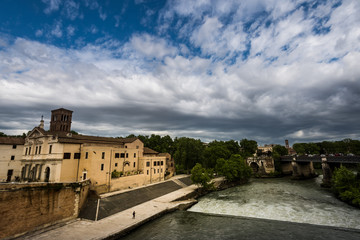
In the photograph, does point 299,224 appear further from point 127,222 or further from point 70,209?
point 70,209

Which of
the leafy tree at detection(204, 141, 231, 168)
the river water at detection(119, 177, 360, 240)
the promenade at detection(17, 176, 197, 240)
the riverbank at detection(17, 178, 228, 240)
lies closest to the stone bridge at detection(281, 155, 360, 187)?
the river water at detection(119, 177, 360, 240)

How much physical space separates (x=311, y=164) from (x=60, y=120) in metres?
94.3

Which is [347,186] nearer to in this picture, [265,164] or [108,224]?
[108,224]

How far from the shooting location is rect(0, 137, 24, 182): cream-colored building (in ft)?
134

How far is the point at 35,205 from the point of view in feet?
73.8

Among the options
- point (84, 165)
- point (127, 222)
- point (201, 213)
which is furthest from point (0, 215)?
point (201, 213)

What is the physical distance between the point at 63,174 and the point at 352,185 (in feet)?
189

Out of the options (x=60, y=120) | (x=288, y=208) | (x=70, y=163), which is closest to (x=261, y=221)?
(x=288, y=208)

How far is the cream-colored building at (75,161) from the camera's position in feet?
113

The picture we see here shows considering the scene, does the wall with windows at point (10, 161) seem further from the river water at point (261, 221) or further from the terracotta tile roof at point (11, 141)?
the river water at point (261, 221)

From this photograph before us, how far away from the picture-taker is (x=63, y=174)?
33875 mm

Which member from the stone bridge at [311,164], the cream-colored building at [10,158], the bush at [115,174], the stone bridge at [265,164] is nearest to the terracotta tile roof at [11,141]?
the cream-colored building at [10,158]

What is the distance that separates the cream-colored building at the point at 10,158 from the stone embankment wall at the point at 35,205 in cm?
2476

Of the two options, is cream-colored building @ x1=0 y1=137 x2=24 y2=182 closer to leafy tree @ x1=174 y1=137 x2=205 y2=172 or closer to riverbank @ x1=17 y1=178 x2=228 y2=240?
riverbank @ x1=17 y1=178 x2=228 y2=240
